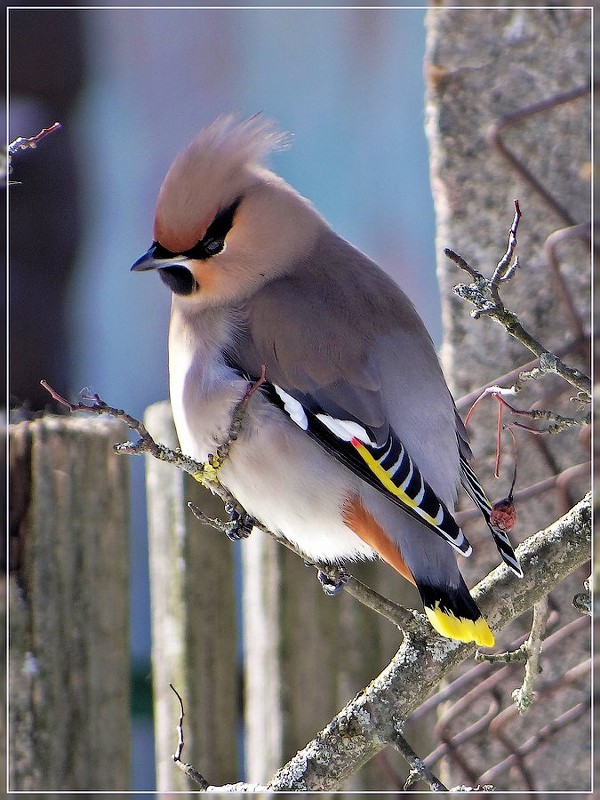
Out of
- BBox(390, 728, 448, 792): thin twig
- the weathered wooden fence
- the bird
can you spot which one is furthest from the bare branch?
the weathered wooden fence

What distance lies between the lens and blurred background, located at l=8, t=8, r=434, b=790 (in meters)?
2.41

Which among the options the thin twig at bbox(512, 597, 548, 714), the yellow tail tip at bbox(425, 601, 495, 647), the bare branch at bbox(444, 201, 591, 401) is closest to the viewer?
the bare branch at bbox(444, 201, 591, 401)

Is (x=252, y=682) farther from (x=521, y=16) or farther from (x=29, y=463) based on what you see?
(x=521, y=16)

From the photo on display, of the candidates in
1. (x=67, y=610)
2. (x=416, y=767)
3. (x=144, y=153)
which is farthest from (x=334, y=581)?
(x=144, y=153)

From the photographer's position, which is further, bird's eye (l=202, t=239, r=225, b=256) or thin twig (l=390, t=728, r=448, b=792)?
bird's eye (l=202, t=239, r=225, b=256)

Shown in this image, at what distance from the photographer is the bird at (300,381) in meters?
1.81

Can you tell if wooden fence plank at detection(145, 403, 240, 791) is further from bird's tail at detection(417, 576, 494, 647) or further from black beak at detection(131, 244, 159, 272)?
bird's tail at detection(417, 576, 494, 647)

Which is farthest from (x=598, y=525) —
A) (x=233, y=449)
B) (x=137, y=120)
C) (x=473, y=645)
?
(x=137, y=120)

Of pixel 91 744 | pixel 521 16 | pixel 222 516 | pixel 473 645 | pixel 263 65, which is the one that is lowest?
pixel 473 645

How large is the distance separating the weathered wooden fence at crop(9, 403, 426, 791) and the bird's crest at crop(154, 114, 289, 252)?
42 centimetres

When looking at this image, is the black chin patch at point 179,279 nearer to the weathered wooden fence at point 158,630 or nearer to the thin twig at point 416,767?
the weathered wooden fence at point 158,630

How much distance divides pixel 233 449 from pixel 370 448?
0.24 m

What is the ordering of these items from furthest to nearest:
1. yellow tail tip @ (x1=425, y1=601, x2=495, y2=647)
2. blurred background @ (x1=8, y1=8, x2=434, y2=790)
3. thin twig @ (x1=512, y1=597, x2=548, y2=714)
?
blurred background @ (x1=8, y1=8, x2=434, y2=790), thin twig @ (x1=512, y1=597, x2=548, y2=714), yellow tail tip @ (x1=425, y1=601, x2=495, y2=647)

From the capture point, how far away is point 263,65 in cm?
255
